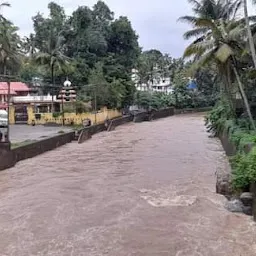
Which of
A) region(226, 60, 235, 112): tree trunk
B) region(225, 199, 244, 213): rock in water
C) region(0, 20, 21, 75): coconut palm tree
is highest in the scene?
region(0, 20, 21, 75): coconut palm tree

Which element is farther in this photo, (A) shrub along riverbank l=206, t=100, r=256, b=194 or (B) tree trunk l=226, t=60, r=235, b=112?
(B) tree trunk l=226, t=60, r=235, b=112

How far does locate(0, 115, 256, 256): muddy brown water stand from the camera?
1116 centimetres

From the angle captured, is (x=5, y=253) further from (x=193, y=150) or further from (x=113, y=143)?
(x=113, y=143)

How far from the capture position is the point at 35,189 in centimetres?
1806

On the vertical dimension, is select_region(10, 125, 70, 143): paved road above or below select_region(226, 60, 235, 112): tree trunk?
below

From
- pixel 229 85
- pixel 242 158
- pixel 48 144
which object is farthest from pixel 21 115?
pixel 242 158

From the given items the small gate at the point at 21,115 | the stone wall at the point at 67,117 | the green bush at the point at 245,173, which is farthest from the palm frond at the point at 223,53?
the small gate at the point at 21,115

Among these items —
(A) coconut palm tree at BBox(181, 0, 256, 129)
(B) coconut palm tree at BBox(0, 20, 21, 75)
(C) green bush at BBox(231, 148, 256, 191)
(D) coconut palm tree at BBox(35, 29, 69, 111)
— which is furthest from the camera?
(D) coconut palm tree at BBox(35, 29, 69, 111)

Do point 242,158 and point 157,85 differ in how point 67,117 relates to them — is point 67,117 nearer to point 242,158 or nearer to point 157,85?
point 242,158

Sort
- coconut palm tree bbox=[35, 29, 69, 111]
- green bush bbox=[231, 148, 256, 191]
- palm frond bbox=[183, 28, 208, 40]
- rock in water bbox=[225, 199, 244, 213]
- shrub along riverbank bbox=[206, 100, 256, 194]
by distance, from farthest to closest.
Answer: coconut palm tree bbox=[35, 29, 69, 111] → palm frond bbox=[183, 28, 208, 40] → shrub along riverbank bbox=[206, 100, 256, 194] → green bush bbox=[231, 148, 256, 191] → rock in water bbox=[225, 199, 244, 213]

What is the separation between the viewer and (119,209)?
14.5 meters

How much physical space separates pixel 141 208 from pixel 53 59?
38240mm

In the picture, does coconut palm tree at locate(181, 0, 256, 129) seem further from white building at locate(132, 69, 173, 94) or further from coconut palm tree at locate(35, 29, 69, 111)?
white building at locate(132, 69, 173, 94)

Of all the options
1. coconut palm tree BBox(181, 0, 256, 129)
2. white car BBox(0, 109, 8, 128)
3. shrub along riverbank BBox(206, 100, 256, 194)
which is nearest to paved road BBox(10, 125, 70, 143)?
white car BBox(0, 109, 8, 128)
